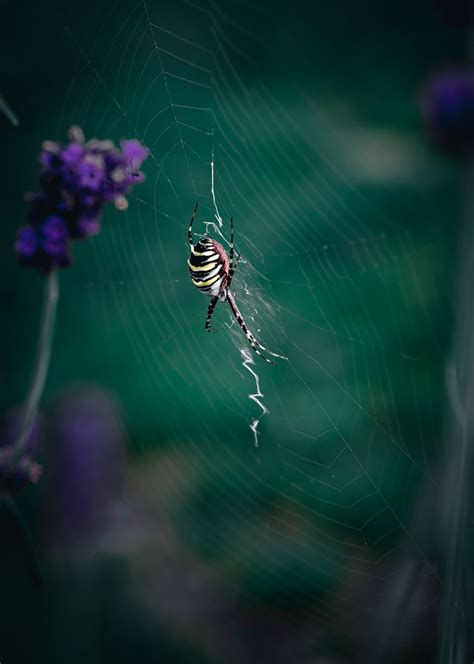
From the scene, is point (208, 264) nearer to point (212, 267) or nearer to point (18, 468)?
point (212, 267)

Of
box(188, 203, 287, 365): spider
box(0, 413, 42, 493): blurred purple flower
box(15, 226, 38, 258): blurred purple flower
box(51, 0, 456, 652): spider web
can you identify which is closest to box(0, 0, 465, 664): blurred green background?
box(51, 0, 456, 652): spider web

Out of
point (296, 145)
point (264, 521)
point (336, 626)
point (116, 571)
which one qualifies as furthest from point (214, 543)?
point (296, 145)

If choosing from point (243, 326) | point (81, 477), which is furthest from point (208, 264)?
point (81, 477)

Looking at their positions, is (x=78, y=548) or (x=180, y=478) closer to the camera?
(x=78, y=548)

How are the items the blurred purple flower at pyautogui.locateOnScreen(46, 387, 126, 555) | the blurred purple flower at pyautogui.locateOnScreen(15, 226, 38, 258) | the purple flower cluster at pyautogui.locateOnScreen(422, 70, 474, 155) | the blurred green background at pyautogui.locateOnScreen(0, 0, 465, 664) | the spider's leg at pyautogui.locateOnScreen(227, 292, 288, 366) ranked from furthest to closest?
the blurred green background at pyautogui.locateOnScreen(0, 0, 465, 664) → the blurred purple flower at pyautogui.locateOnScreen(46, 387, 126, 555) → the spider's leg at pyautogui.locateOnScreen(227, 292, 288, 366) → the purple flower cluster at pyautogui.locateOnScreen(422, 70, 474, 155) → the blurred purple flower at pyautogui.locateOnScreen(15, 226, 38, 258)

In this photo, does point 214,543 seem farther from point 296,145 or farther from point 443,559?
point 296,145

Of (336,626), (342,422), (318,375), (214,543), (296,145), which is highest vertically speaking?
(296,145)

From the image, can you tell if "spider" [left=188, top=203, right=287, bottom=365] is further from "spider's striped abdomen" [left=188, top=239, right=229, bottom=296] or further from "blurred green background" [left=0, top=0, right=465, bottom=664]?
"blurred green background" [left=0, top=0, right=465, bottom=664]
